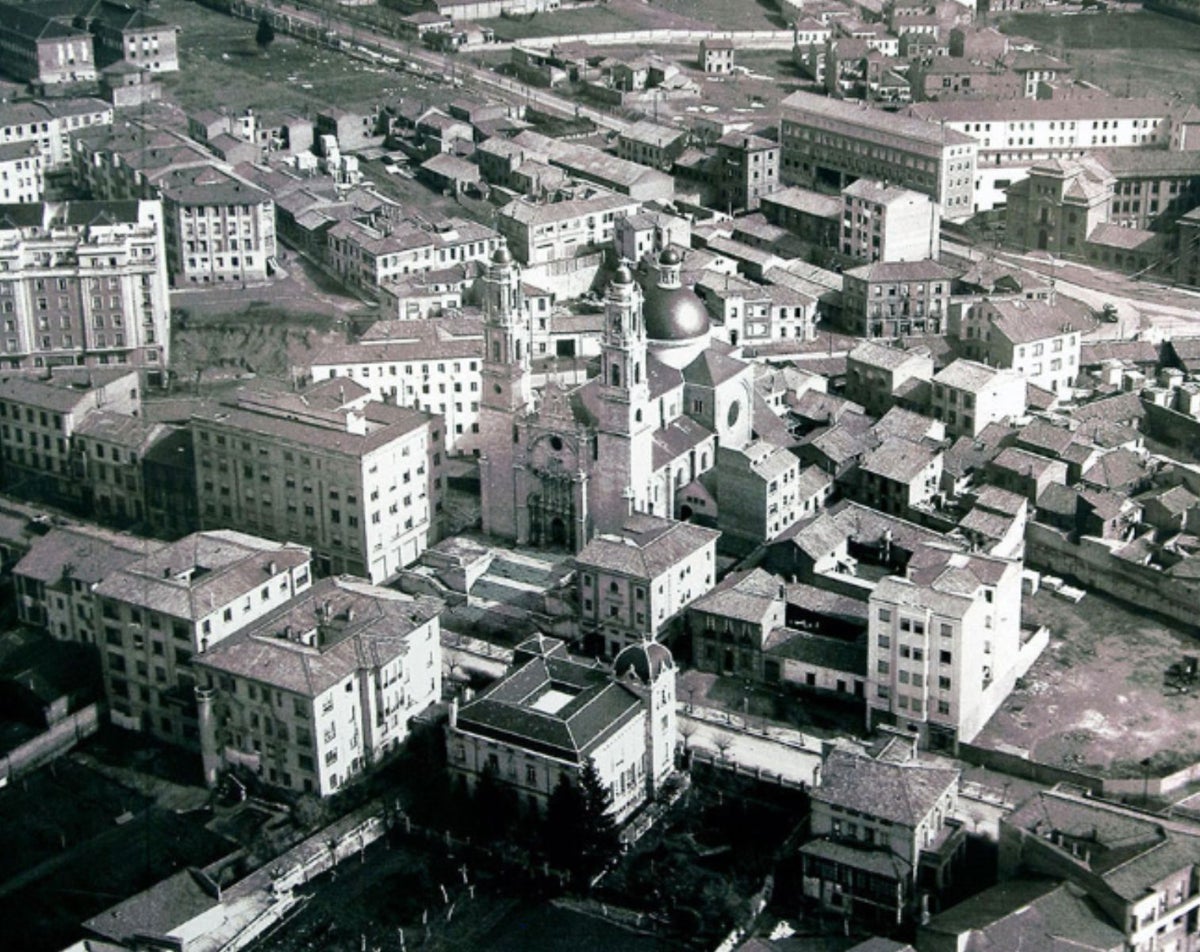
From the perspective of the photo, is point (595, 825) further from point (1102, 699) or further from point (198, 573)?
point (1102, 699)

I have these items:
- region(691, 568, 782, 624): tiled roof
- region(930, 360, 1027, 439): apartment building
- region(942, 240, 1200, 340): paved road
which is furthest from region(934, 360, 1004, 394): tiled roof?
region(691, 568, 782, 624): tiled roof

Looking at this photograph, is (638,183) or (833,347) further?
(638,183)

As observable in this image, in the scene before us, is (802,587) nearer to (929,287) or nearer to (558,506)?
(558,506)

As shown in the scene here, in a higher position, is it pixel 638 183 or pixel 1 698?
pixel 638 183

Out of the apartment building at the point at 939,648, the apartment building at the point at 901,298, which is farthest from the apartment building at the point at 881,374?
the apartment building at the point at 939,648

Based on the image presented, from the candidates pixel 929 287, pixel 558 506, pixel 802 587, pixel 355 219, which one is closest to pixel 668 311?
pixel 558 506

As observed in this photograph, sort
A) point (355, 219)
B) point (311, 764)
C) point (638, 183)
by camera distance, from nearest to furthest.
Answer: point (311, 764) → point (355, 219) → point (638, 183)

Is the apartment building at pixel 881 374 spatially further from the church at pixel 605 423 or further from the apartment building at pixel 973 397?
the church at pixel 605 423
